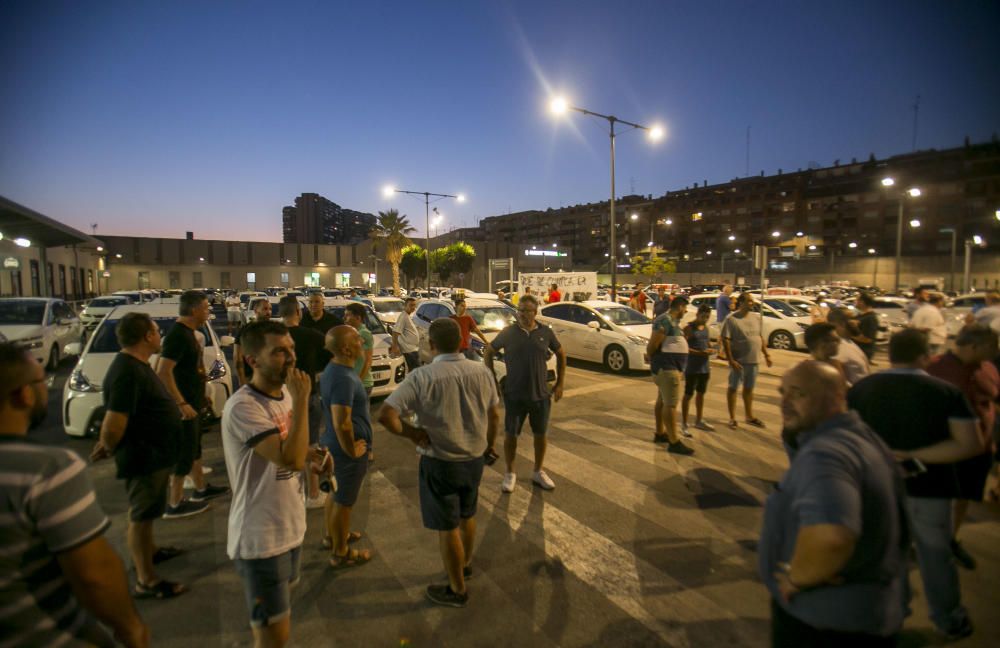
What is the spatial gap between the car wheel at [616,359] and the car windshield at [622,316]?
0.86 meters

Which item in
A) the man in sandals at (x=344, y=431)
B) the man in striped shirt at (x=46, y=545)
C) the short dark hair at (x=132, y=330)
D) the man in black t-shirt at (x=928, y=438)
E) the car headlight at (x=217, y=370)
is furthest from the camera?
the car headlight at (x=217, y=370)

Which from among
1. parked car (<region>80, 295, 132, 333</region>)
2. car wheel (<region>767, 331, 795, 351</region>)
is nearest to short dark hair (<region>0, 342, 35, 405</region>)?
car wheel (<region>767, 331, 795, 351</region>)

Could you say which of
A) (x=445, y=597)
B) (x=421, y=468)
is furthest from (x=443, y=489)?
(x=445, y=597)

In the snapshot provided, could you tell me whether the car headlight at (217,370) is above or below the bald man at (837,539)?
below

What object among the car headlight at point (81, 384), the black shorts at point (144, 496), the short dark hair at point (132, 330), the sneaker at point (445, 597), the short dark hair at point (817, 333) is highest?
the short dark hair at point (132, 330)

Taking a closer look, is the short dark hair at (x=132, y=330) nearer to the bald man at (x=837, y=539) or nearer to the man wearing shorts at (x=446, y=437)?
the man wearing shorts at (x=446, y=437)

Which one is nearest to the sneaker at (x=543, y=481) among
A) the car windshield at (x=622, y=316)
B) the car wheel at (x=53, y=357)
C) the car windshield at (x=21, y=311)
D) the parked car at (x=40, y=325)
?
the car windshield at (x=622, y=316)

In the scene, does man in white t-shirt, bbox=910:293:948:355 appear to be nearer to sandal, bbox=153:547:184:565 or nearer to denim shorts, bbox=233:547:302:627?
denim shorts, bbox=233:547:302:627

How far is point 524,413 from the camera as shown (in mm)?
5227

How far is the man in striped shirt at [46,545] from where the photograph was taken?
Result: 4.33 feet

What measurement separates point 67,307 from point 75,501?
16829 mm

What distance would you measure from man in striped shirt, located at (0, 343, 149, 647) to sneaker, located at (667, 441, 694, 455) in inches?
231

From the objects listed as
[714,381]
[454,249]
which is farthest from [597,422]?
[454,249]

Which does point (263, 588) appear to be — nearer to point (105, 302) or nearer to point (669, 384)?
point (669, 384)
